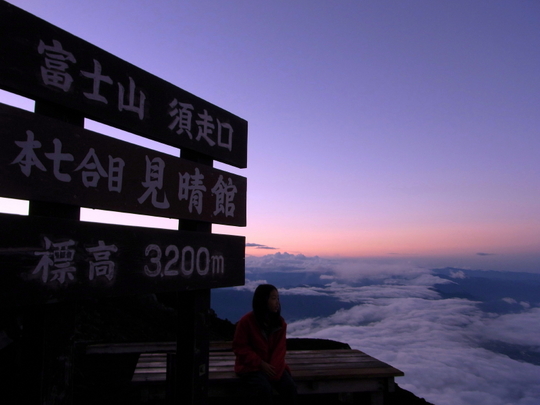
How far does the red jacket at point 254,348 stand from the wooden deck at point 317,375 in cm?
28

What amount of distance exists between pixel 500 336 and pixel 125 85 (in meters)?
136

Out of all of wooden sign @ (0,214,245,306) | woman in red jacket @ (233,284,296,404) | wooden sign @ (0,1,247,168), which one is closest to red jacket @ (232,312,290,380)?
woman in red jacket @ (233,284,296,404)

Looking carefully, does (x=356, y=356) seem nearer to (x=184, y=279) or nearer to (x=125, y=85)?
(x=184, y=279)

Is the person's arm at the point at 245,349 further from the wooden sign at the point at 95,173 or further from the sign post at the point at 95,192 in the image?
the wooden sign at the point at 95,173

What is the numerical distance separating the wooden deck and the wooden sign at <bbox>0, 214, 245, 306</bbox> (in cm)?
157

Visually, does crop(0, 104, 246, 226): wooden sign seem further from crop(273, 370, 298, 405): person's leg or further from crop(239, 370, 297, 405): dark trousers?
crop(273, 370, 298, 405): person's leg

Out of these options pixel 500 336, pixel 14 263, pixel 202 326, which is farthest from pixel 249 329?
pixel 500 336

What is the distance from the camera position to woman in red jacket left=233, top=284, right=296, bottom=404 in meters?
4.05

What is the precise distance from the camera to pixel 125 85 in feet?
9.71

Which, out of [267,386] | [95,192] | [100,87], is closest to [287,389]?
[267,386]

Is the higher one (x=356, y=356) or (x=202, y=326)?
(x=202, y=326)

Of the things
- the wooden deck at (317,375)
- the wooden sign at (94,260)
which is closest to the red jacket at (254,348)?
the wooden deck at (317,375)

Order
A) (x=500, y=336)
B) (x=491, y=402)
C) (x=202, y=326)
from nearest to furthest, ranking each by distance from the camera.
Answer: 1. (x=202, y=326)
2. (x=491, y=402)
3. (x=500, y=336)

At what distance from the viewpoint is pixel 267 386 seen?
13.1 feet
